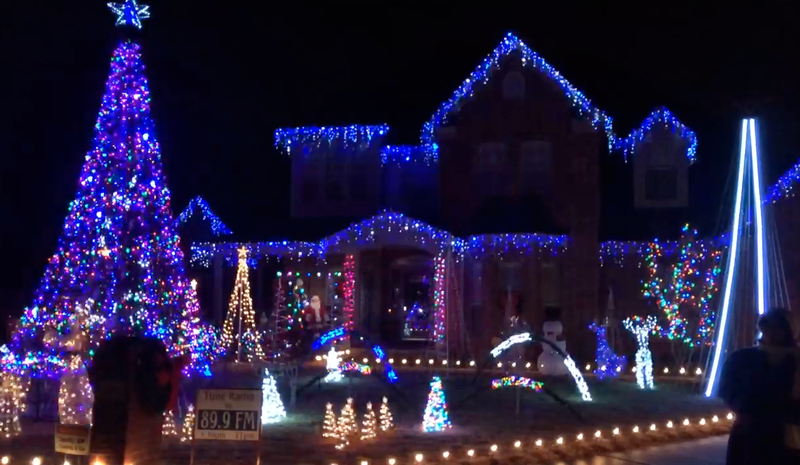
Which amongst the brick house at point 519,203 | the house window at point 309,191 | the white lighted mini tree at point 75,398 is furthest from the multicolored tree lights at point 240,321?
the white lighted mini tree at point 75,398

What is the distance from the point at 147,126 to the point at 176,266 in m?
2.42

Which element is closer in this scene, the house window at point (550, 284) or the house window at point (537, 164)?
the house window at point (550, 284)

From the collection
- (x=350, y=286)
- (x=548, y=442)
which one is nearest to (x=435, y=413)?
(x=548, y=442)

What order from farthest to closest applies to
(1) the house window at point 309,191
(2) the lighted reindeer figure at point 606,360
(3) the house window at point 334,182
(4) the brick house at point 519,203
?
(1) the house window at point 309,191 → (3) the house window at point 334,182 → (4) the brick house at point 519,203 → (2) the lighted reindeer figure at point 606,360

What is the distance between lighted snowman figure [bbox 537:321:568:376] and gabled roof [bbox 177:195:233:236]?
10664 mm

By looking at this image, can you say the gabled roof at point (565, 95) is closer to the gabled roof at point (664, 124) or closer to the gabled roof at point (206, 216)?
the gabled roof at point (664, 124)

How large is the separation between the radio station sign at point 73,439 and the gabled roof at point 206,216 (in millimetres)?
17447

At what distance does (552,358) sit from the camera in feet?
61.8

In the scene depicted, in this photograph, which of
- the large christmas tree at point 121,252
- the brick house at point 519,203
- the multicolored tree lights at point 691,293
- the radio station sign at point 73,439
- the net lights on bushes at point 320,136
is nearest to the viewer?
the radio station sign at point 73,439

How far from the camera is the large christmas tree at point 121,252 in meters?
13.5

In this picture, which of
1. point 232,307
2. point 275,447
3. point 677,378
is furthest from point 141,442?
point 677,378

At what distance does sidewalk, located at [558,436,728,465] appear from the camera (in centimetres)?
958

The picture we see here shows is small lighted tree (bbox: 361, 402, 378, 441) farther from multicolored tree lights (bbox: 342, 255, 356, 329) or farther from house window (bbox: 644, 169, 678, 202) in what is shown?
house window (bbox: 644, 169, 678, 202)

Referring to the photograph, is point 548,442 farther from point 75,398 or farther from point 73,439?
point 75,398
